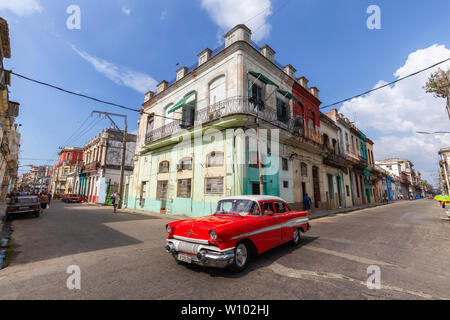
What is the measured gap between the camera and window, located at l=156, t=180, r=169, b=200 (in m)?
15.9

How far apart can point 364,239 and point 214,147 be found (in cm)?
875

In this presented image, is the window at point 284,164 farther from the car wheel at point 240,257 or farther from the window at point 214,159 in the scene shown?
the car wheel at point 240,257

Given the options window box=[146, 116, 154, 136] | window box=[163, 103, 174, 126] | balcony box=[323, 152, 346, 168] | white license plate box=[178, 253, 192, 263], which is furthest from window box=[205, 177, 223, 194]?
balcony box=[323, 152, 346, 168]

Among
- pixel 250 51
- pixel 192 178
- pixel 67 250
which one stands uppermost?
pixel 250 51

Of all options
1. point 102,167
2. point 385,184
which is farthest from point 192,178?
point 385,184

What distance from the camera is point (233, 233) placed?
390 cm

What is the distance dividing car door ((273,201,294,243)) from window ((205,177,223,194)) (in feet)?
20.0

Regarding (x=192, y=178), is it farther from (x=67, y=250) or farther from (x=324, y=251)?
(x=324, y=251)

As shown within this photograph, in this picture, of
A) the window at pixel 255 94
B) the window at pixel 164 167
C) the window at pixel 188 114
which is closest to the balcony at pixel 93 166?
the window at pixel 164 167

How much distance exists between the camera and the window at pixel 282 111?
49.0 ft

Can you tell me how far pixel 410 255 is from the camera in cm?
495

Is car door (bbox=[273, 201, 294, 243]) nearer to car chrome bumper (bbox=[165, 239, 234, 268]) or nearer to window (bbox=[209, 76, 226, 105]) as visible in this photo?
car chrome bumper (bbox=[165, 239, 234, 268])

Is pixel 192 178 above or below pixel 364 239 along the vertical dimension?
above
